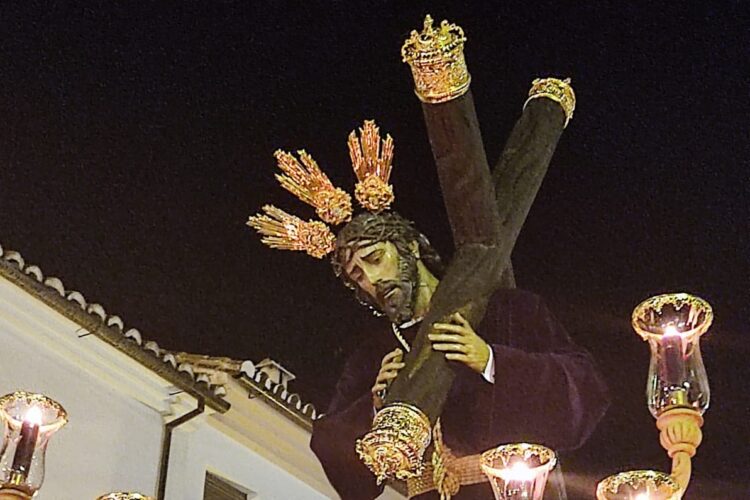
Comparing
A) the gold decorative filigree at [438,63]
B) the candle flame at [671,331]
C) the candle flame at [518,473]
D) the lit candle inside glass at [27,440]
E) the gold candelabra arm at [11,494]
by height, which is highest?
the gold decorative filigree at [438,63]

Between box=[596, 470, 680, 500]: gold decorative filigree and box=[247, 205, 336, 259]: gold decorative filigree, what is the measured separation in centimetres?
76

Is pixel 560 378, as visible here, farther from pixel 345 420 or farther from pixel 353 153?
pixel 353 153

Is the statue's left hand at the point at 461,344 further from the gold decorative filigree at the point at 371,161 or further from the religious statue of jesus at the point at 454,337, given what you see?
the gold decorative filigree at the point at 371,161

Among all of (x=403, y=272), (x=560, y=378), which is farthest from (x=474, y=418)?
(x=403, y=272)

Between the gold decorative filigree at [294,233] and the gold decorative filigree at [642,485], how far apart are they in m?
0.76

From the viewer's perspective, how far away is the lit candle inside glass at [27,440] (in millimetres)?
1841

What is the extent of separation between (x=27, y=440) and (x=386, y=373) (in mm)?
518

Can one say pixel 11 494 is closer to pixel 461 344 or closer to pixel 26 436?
pixel 26 436

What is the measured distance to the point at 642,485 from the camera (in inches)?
65.5

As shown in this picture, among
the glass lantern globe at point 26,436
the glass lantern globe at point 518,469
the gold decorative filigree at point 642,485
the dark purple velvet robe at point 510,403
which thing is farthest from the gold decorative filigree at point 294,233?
the gold decorative filigree at point 642,485

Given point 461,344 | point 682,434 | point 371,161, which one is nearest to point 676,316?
point 682,434

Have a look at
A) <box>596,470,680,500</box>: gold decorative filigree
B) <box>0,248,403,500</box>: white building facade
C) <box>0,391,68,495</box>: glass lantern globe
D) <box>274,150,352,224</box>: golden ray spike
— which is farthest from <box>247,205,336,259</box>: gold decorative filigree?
<box>0,248,403,500</box>: white building facade

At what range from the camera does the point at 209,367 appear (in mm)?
5180

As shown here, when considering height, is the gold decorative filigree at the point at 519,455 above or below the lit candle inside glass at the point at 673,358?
below
